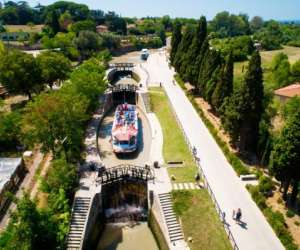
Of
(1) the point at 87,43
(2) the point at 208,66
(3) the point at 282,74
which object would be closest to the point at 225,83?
(2) the point at 208,66

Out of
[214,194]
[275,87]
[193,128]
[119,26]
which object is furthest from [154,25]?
[214,194]

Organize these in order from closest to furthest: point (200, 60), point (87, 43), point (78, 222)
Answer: point (78, 222)
point (200, 60)
point (87, 43)

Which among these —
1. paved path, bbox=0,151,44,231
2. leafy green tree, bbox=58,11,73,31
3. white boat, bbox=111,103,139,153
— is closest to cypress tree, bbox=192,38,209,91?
white boat, bbox=111,103,139,153

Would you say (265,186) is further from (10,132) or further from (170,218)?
(10,132)

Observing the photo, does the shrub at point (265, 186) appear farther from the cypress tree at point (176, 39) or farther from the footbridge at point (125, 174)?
the cypress tree at point (176, 39)

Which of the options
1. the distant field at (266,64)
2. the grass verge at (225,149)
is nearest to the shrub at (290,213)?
the grass verge at (225,149)
